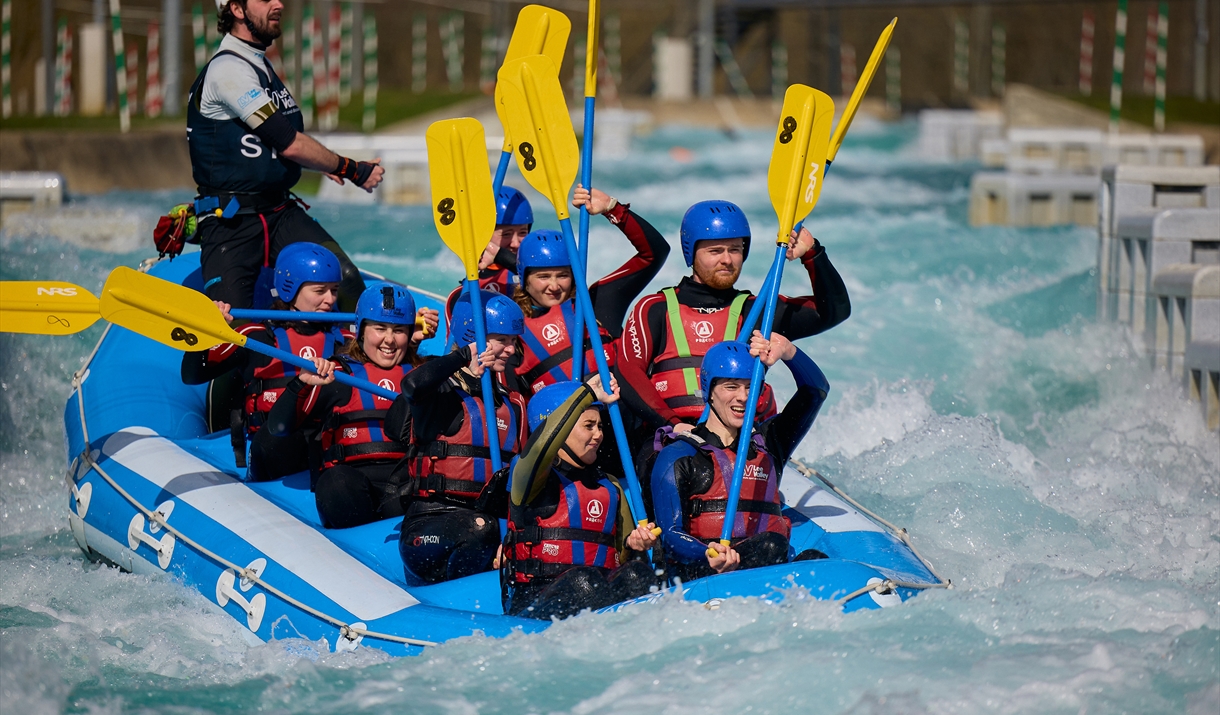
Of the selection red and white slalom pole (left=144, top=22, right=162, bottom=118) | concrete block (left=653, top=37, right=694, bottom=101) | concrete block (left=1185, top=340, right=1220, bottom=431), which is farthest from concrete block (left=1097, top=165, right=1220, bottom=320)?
concrete block (left=653, top=37, right=694, bottom=101)

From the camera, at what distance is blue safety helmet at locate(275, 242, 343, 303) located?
4289 mm

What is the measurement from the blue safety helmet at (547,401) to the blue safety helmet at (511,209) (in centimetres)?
140

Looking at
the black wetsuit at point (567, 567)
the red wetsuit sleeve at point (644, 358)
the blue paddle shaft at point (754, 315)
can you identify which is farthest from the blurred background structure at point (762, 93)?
the black wetsuit at point (567, 567)

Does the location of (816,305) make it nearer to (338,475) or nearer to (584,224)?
(584,224)

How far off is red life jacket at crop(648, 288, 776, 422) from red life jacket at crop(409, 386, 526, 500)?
50cm

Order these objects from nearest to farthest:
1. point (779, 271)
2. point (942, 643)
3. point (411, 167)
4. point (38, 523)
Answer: point (942, 643)
point (779, 271)
point (38, 523)
point (411, 167)

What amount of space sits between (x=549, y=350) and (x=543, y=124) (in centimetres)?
71

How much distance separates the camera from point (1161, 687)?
9.63ft

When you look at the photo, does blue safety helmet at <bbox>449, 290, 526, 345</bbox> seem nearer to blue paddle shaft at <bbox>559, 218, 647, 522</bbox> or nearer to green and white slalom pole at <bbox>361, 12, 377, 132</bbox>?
blue paddle shaft at <bbox>559, 218, 647, 522</bbox>

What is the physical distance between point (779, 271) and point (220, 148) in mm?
1984

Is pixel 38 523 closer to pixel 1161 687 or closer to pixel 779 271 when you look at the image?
pixel 779 271

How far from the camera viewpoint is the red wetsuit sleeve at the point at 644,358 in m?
3.82

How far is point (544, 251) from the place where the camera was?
4.16 m

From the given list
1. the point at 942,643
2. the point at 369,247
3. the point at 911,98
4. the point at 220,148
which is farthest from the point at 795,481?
the point at 911,98
